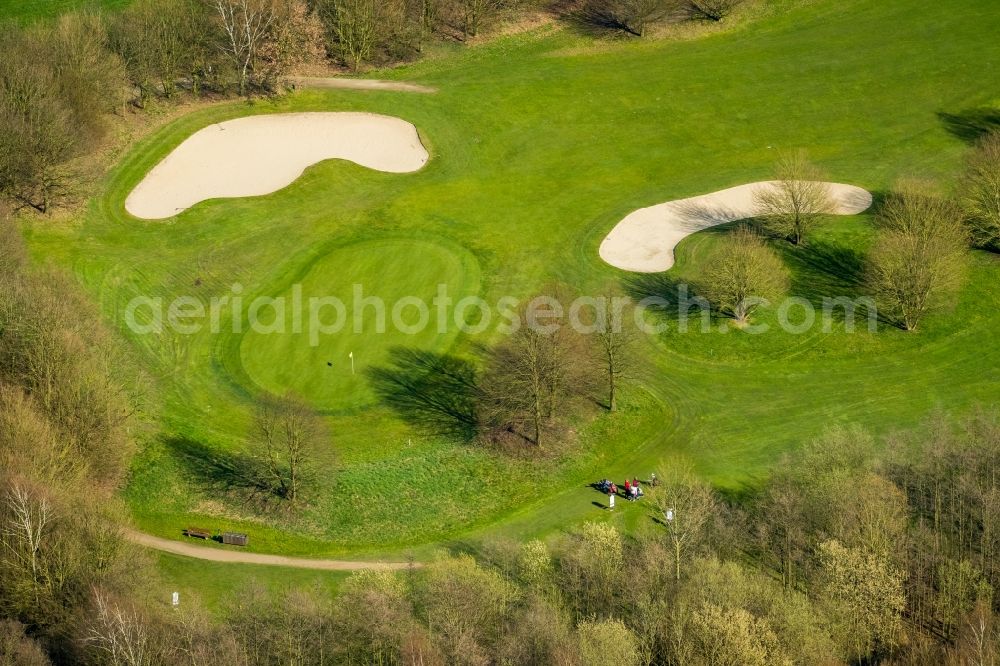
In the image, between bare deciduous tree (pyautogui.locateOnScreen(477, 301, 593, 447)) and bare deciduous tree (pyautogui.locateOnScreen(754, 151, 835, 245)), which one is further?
bare deciduous tree (pyautogui.locateOnScreen(754, 151, 835, 245))

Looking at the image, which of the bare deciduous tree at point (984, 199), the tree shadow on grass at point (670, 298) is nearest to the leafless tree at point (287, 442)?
the tree shadow on grass at point (670, 298)

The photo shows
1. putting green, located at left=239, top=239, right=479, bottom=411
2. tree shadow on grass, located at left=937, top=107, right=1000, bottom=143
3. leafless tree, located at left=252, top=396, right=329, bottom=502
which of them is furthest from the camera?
tree shadow on grass, located at left=937, top=107, right=1000, bottom=143

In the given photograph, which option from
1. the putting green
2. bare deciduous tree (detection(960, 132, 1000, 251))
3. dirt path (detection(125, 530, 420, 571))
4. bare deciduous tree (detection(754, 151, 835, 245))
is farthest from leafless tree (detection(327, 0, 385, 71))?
dirt path (detection(125, 530, 420, 571))

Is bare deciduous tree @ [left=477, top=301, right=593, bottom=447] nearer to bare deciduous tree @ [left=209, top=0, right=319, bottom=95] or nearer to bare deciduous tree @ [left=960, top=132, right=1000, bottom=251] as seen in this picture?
bare deciduous tree @ [left=960, top=132, right=1000, bottom=251]

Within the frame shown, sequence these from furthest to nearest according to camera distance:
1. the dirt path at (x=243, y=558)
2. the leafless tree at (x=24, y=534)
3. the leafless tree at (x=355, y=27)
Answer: the leafless tree at (x=355, y=27) < the dirt path at (x=243, y=558) < the leafless tree at (x=24, y=534)

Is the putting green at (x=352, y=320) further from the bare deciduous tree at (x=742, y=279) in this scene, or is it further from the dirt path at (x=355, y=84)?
the dirt path at (x=355, y=84)

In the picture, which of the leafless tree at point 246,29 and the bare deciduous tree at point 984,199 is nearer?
the bare deciduous tree at point 984,199

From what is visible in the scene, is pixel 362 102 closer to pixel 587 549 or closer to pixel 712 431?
pixel 712 431
